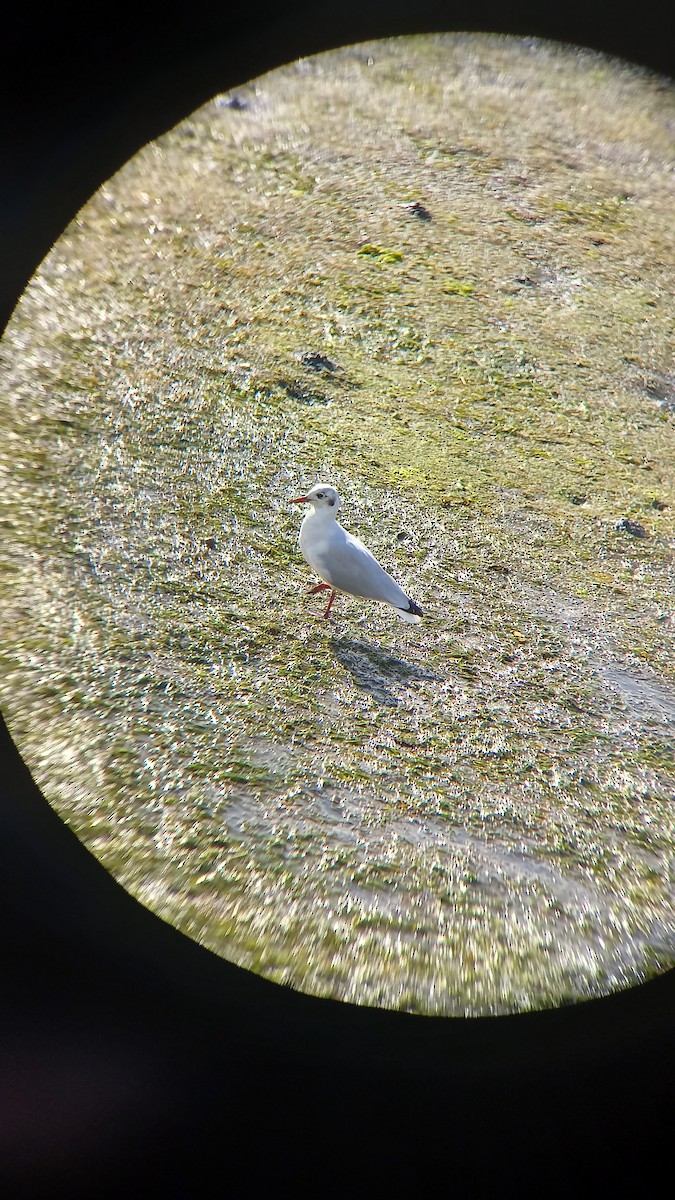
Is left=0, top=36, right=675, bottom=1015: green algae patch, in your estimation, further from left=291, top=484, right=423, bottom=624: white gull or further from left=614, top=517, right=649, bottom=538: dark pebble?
left=291, top=484, right=423, bottom=624: white gull

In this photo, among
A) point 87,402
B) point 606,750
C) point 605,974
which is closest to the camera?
point 605,974

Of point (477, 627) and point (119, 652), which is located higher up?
point (477, 627)

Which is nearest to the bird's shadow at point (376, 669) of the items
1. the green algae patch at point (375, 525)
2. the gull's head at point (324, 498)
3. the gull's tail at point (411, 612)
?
the green algae patch at point (375, 525)

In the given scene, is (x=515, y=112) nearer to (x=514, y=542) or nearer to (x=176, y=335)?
(x=176, y=335)

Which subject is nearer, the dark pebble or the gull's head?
the gull's head

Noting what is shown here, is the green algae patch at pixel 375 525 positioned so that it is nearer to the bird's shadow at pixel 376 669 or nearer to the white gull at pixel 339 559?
the bird's shadow at pixel 376 669

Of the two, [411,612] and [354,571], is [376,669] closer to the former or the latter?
[411,612]

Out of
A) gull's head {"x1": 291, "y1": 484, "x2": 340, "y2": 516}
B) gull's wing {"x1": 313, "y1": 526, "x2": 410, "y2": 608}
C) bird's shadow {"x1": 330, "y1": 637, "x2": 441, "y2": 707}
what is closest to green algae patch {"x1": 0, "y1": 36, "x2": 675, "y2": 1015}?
bird's shadow {"x1": 330, "y1": 637, "x2": 441, "y2": 707}

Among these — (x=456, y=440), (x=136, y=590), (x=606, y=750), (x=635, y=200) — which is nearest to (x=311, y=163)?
(x=635, y=200)
